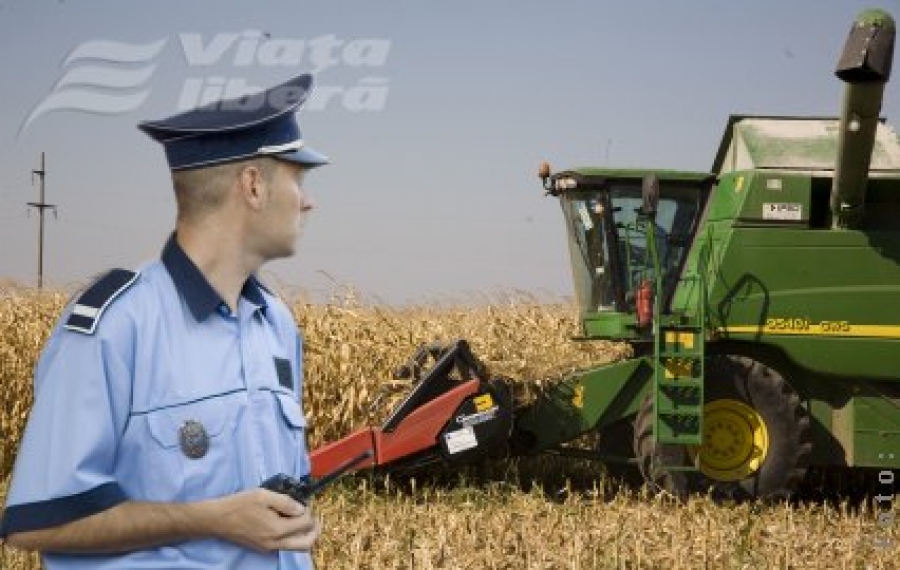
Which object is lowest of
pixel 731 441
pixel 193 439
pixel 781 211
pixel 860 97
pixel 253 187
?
pixel 731 441

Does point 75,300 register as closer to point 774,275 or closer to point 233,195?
point 233,195

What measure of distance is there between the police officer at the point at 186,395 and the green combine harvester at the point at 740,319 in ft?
20.4

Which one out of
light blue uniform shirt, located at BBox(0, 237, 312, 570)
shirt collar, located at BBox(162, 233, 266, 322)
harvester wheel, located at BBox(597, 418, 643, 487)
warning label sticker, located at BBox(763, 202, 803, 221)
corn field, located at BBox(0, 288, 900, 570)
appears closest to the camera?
light blue uniform shirt, located at BBox(0, 237, 312, 570)

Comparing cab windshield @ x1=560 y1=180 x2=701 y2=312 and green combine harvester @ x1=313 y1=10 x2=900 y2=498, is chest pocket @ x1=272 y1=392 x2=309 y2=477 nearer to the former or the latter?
green combine harvester @ x1=313 y1=10 x2=900 y2=498

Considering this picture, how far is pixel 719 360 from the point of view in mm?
8555

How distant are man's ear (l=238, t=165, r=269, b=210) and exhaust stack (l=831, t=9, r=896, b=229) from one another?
6640mm

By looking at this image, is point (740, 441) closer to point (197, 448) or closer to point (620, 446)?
point (620, 446)

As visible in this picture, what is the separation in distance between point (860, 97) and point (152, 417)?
23.5 ft

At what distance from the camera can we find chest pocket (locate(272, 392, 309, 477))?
191 cm

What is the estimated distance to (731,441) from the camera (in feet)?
28.2

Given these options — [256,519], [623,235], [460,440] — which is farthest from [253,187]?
[623,235]

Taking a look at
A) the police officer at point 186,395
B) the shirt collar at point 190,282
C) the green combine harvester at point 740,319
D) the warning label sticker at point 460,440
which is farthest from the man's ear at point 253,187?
the green combine harvester at point 740,319

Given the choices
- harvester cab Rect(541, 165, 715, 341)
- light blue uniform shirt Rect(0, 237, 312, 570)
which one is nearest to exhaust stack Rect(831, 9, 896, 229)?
harvester cab Rect(541, 165, 715, 341)

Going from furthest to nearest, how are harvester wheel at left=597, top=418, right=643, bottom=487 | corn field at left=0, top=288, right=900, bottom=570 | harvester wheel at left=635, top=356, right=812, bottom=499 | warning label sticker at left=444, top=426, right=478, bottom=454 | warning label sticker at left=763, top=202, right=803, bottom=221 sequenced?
harvester wheel at left=597, top=418, right=643, bottom=487
warning label sticker at left=763, top=202, right=803, bottom=221
harvester wheel at left=635, top=356, right=812, bottom=499
warning label sticker at left=444, top=426, right=478, bottom=454
corn field at left=0, top=288, right=900, bottom=570
